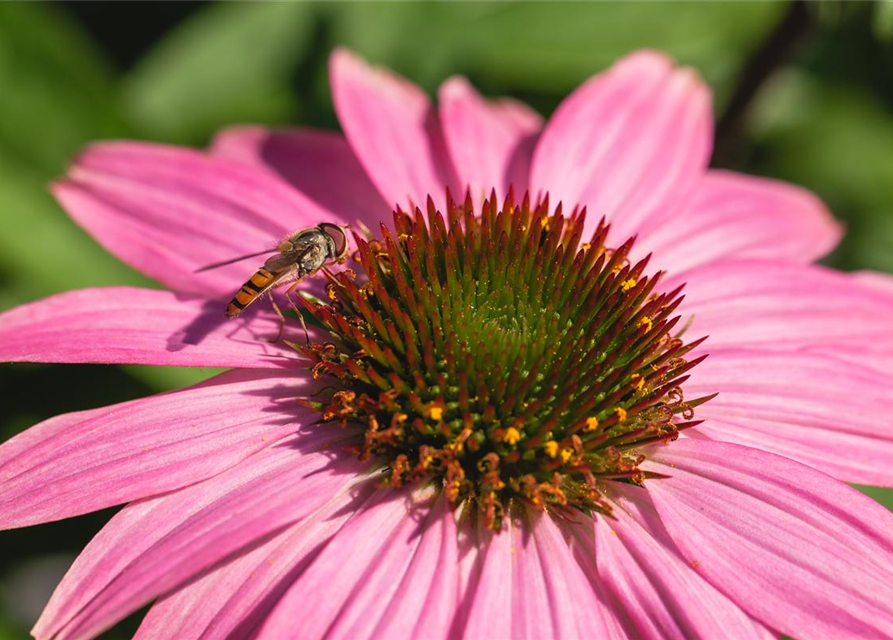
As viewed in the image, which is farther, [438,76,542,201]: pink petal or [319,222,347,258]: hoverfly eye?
[438,76,542,201]: pink petal

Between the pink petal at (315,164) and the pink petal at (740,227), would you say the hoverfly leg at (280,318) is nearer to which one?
the pink petal at (315,164)

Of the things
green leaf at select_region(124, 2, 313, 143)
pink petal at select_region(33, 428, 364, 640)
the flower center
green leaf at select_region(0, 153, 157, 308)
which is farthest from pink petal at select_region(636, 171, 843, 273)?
green leaf at select_region(0, 153, 157, 308)

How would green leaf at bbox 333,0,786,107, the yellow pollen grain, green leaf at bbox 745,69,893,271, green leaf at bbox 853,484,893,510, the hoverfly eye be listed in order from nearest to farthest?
the yellow pollen grain
the hoverfly eye
green leaf at bbox 853,484,893,510
green leaf at bbox 333,0,786,107
green leaf at bbox 745,69,893,271

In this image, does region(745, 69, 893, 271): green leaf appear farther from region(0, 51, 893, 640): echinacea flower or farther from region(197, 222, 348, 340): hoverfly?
region(197, 222, 348, 340): hoverfly

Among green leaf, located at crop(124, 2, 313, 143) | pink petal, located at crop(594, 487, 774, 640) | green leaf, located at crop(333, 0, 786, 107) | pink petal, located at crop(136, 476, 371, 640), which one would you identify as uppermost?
green leaf, located at crop(333, 0, 786, 107)

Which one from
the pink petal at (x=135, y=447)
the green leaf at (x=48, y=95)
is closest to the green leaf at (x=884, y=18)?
the pink petal at (x=135, y=447)

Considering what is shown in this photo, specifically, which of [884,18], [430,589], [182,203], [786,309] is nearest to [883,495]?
[786,309]

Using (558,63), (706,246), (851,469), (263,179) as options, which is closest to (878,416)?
(851,469)

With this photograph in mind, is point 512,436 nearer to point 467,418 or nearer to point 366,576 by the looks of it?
point 467,418
